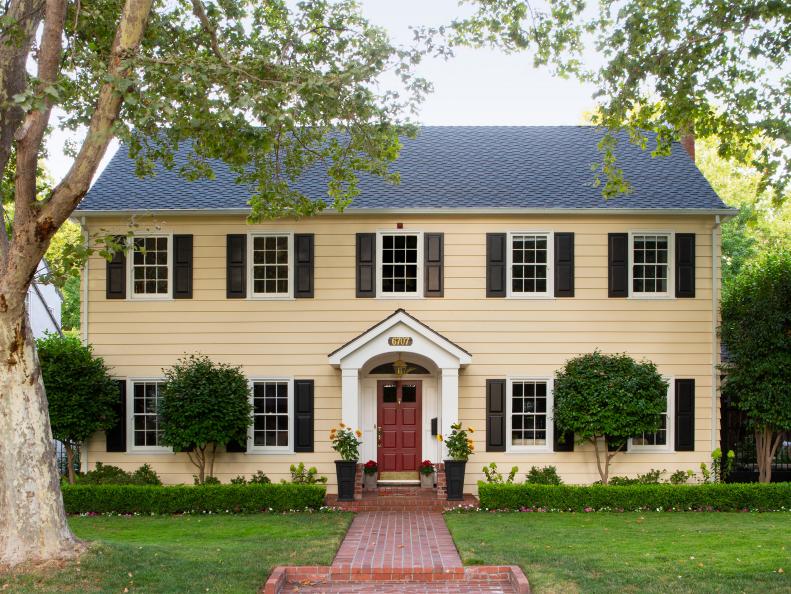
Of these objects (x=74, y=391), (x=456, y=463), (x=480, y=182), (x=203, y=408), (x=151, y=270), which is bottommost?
(x=456, y=463)

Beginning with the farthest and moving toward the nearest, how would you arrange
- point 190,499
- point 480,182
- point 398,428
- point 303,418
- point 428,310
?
1. point 480,182
2. point 398,428
3. point 428,310
4. point 303,418
5. point 190,499

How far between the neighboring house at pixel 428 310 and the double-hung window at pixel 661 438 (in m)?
0.03

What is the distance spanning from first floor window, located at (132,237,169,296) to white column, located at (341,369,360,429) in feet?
13.9

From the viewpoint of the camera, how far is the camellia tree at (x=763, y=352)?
53.7 ft

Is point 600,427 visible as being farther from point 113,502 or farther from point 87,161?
point 87,161

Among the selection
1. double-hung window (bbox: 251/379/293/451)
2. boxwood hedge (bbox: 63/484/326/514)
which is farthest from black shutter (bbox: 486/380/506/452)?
double-hung window (bbox: 251/379/293/451)

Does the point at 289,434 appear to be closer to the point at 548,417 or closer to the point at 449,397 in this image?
the point at 449,397

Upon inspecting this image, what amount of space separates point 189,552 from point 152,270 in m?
7.68

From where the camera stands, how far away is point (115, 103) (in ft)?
32.4

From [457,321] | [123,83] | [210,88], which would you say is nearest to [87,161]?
[123,83]

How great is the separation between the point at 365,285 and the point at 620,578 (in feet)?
28.4

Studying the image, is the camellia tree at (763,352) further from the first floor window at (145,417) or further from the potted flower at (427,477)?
the first floor window at (145,417)

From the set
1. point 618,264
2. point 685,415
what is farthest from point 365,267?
point 685,415

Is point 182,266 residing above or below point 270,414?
above
